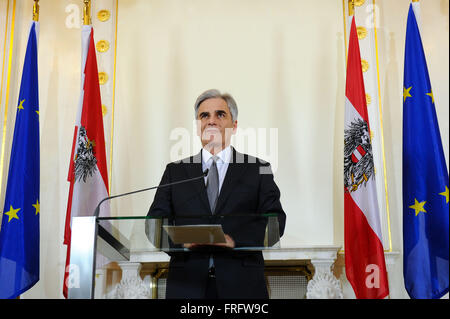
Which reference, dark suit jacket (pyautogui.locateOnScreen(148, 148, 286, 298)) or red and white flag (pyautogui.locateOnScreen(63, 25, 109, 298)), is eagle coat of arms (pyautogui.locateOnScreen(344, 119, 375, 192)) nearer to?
dark suit jacket (pyautogui.locateOnScreen(148, 148, 286, 298))

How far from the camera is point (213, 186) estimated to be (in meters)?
3.05

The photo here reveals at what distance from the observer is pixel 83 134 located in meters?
4.16

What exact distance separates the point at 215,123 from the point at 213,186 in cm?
60

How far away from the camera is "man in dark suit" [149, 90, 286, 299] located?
222 cm

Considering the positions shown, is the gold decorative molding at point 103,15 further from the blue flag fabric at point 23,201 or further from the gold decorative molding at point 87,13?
the blue flag fabric at point 23,201

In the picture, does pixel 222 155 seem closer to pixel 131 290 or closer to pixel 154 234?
pixel 131 290

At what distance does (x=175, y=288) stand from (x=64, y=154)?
2.49 metres

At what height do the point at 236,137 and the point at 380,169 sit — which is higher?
the point at 236,137

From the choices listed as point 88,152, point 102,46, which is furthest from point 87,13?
point 88,152

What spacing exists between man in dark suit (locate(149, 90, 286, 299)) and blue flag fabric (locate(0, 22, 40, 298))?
1.32 metres

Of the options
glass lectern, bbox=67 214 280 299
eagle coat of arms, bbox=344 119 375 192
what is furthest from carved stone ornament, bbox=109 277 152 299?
eagle coat of arms, bbox=344 119 375 192

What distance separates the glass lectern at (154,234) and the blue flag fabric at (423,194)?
1.76m
